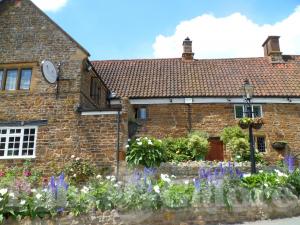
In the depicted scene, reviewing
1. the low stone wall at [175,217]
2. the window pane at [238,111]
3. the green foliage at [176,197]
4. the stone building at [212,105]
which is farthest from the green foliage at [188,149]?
the low stone wall at [175,217]

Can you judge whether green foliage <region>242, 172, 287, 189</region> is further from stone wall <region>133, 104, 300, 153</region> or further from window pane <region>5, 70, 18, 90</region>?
window pane <region>5, 70, 18, 90</region>

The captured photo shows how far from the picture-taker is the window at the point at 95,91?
2080 centimetres

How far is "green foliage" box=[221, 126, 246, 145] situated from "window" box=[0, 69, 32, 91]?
12.3m

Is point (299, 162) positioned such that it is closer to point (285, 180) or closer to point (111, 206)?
point (285, 180)

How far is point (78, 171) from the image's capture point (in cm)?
1633

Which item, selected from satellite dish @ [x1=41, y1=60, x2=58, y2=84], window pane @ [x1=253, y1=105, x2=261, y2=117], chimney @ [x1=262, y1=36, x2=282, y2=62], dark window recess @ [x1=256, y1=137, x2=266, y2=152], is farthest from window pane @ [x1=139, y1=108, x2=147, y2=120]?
chimney @ [x1=262, y1=36, x2=282, y2=62]

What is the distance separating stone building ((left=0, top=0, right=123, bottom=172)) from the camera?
17.2m

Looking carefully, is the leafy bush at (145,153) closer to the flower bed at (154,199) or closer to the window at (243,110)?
the flower bed at (154,199)

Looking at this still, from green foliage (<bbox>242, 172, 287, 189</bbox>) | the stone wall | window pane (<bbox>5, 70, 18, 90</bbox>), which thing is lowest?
green foliage (<bbox>242, 172, 287, 189</bbox>)

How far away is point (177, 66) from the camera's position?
27812 mm

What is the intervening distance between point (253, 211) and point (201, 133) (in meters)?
11.5

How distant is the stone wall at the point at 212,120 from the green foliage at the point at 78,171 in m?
6.89

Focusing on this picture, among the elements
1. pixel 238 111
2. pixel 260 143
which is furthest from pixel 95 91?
pixel 260 143

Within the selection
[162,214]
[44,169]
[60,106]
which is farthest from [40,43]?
[162,214]
